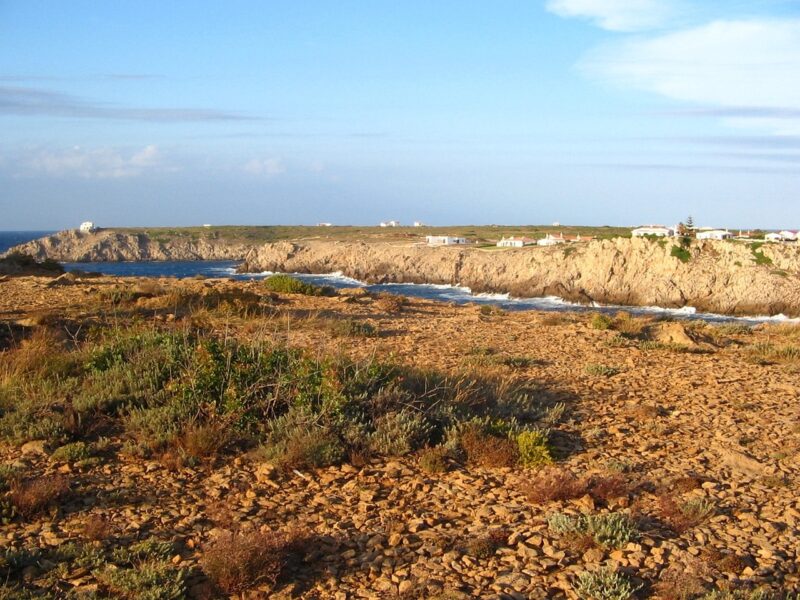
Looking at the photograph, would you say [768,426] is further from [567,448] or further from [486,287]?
[486,287]

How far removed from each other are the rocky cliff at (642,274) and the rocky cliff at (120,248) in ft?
→ 163

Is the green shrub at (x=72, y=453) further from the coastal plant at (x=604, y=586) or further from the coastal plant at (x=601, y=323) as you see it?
the coastal plant at (x=601, y=323)

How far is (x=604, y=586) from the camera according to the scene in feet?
13.1

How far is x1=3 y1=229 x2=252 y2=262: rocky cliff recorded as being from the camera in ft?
297

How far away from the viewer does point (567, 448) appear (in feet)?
21.8

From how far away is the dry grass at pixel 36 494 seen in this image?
4621mm

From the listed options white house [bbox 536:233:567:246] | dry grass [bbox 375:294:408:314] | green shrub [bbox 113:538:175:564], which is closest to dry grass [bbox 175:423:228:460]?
green shrub [bbox 113:538:175:564]

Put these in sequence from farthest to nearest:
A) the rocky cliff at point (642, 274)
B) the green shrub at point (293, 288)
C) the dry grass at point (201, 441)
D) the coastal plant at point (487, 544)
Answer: the rocky cliff at point (642, 274) → the green shrub at point (293, 288) → the dry grass at point (201, 441) → the coastal plant at point (487, 544)

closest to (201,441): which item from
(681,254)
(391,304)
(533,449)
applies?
(533,449)

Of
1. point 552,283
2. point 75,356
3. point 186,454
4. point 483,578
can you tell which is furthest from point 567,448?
point 552,283

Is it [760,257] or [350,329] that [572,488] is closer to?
[350,329]

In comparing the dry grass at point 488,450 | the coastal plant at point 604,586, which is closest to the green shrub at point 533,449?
the dry grass at point 488,450

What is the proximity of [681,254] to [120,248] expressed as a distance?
3051 inches

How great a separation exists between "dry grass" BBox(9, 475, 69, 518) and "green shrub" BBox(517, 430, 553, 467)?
3844mm
